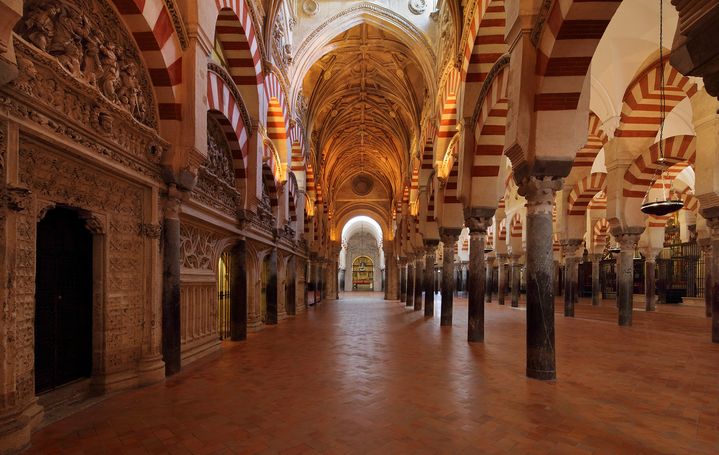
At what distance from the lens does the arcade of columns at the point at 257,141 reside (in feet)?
10.0

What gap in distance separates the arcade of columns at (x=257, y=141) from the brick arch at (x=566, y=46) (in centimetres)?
2

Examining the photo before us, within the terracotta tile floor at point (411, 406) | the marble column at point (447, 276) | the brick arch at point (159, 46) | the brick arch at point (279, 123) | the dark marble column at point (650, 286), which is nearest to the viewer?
the terracotta tile floor at point (411, 406)

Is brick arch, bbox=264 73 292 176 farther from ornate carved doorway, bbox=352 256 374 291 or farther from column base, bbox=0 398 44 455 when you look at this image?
ornate carved doorway, bbox=352 256 374 291

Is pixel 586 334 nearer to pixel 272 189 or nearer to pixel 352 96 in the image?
pixel 272 189

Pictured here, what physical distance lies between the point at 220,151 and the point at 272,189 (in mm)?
3559

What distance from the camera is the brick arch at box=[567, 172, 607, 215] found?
41.7ft

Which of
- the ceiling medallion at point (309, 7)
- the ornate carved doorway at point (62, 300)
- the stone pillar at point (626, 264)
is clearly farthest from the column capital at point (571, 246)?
the ornate carved doorway at point (62, 300)

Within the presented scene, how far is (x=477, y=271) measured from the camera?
7.29 m

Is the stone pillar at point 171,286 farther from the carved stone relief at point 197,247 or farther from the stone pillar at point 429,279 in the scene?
the stone pillar at point 429,279

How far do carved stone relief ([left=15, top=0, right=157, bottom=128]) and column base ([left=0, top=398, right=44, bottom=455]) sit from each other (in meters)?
2.52

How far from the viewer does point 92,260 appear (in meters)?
4.11

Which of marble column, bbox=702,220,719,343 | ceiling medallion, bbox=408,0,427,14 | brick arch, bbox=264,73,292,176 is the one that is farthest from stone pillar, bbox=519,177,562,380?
ceiling medallion, bbox=408,0,427,14

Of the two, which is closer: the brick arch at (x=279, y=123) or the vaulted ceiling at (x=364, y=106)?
the brick arch at (x=279, y=123)

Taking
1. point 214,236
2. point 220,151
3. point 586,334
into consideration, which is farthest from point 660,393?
point 220,151
